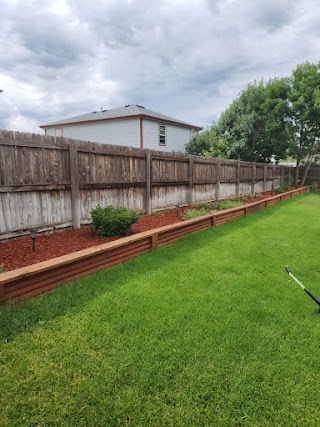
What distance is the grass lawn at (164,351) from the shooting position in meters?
1.51

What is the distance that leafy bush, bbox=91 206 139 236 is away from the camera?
4.41 meters

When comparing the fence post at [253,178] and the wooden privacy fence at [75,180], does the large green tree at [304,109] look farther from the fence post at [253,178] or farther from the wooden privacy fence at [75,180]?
the wooden privacy fence at [75,180]

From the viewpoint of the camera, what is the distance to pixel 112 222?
14.4 ft

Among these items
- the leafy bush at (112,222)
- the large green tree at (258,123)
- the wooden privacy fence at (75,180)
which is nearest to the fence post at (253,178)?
the large green tree at (258,123)

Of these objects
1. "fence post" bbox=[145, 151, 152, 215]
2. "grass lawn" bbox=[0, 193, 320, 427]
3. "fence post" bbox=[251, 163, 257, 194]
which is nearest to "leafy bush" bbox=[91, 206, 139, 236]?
"grass lawn" bbox=[0, 193, 320, 427]

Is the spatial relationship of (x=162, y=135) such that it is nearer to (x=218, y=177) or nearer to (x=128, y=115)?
(x=128, y=115)

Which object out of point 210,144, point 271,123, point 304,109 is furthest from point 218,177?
point 304,109

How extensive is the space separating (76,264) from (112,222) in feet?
4.49

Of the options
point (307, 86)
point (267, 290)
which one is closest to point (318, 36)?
point (307, 86)

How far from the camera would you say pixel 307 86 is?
1614cm

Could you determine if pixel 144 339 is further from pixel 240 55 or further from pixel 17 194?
pixel 240 55

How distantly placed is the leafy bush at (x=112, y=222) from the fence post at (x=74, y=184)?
1.30 feet

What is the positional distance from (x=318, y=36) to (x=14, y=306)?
13.5 m

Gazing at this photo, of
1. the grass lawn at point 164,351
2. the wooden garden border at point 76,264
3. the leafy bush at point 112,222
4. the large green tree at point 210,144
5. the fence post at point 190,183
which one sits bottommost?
the grass lawn at point 164,351
